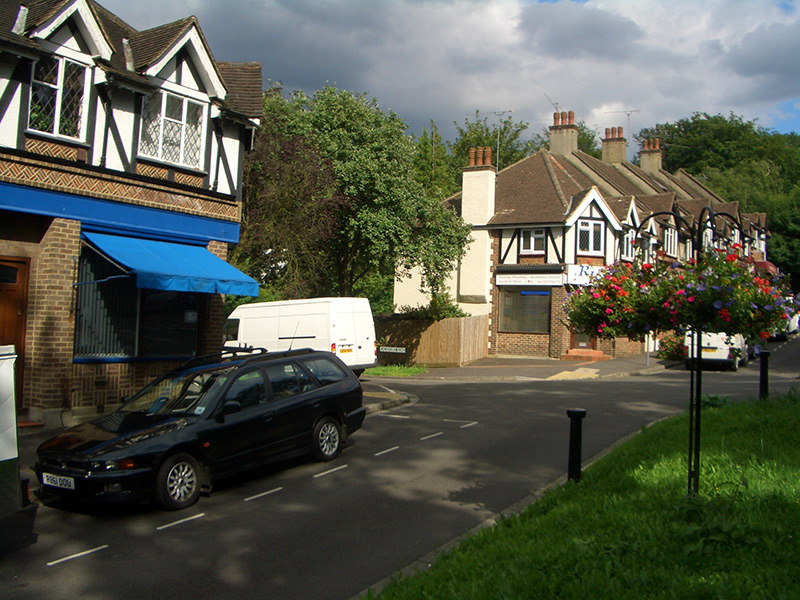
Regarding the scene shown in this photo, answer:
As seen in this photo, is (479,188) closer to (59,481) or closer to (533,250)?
(533,250)

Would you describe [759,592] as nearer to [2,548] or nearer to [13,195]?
[2,548]

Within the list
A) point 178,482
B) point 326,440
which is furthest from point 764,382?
point 178,482

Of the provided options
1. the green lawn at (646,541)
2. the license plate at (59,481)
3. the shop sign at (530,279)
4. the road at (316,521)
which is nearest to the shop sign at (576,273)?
the shop sign at (530,279)

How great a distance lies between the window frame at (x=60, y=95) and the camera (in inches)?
483

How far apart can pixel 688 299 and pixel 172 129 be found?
1147 cm

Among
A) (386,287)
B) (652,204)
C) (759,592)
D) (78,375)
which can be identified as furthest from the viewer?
(386,287)

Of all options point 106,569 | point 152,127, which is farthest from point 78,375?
point 106,569

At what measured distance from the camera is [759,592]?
13.6 ft

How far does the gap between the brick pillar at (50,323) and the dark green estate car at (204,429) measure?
12.5 feet

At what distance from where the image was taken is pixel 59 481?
7562 millimetres

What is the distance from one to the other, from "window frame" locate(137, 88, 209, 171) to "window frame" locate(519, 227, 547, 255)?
753 inches

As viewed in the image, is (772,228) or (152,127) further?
(772,228)

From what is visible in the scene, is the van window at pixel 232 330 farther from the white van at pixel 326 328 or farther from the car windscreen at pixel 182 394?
the car windscreen at pixel 182 394

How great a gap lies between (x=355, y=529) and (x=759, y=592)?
158 inches
